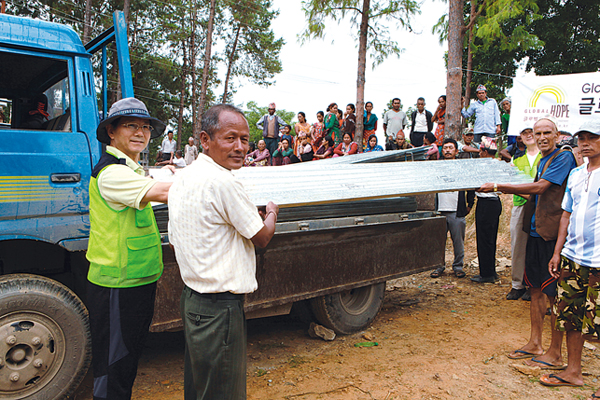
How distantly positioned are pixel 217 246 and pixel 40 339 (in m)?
1.74

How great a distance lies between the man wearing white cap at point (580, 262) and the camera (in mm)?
3096

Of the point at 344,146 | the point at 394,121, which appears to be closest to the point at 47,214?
the point at 344,146

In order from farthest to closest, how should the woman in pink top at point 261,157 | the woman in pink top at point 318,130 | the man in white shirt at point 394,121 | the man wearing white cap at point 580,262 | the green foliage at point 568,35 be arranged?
the green foliage at point 568,35 < the woman in pink top at point 261,157 < the woman in pink top at point 318,130 < the man in white shirt at point 394,121 < the man wearing white cap at point 580,262

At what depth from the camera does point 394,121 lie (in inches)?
403

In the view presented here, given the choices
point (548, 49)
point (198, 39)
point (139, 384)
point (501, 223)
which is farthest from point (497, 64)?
point (139, 384)

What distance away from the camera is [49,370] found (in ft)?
9.02

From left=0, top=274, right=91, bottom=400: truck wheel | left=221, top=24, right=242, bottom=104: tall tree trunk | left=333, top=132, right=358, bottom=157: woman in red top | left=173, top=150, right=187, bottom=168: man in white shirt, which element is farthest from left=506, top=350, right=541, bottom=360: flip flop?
left=221, top=24, right=242, bottom=104: tall tree trunk

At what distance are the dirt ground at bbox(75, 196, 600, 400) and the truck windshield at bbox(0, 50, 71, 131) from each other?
2.08 metres

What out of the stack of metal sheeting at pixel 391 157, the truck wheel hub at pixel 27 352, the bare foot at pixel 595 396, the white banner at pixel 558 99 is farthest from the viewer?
the white banner at pixel 558 99

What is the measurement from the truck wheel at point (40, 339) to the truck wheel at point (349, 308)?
2066 mm

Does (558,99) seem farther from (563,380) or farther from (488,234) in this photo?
(563,380)

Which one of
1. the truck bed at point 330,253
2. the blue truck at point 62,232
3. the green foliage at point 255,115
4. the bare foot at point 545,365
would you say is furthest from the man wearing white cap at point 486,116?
the green foliage at point 255,115

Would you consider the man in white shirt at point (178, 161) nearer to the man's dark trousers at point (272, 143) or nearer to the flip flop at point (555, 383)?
the man's dark trousers at point (272, 143)

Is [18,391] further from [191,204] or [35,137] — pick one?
[191,204]
